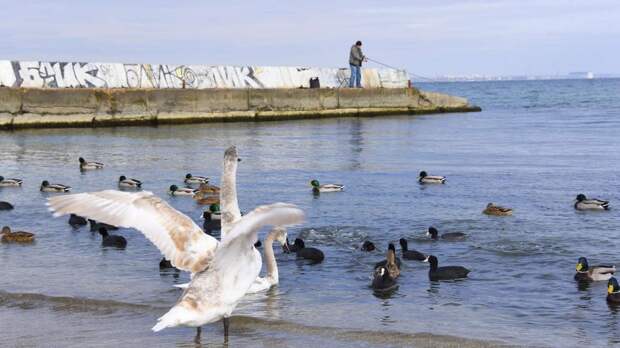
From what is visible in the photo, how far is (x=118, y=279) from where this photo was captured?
48.2 ft

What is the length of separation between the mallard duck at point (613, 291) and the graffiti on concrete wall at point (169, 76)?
37.4 m

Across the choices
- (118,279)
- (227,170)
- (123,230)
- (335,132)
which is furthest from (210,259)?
(335,132)

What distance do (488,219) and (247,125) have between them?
30180 mm

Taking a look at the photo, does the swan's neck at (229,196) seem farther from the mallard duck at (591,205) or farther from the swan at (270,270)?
the mallard duck at (591,205)

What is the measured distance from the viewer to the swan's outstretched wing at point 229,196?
32.0 ft

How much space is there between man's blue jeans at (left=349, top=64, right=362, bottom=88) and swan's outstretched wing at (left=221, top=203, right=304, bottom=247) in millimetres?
45892

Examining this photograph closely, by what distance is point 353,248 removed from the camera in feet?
58.1

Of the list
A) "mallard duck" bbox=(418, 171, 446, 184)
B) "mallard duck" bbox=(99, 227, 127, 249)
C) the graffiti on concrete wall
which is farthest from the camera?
the graffiti on concrete wall

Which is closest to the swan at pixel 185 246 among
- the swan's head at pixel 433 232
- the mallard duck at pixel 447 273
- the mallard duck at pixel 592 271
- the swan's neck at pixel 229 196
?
the swan's neck at pixel 229 196

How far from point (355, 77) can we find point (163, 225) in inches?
1844

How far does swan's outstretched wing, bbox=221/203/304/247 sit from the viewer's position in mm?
7527

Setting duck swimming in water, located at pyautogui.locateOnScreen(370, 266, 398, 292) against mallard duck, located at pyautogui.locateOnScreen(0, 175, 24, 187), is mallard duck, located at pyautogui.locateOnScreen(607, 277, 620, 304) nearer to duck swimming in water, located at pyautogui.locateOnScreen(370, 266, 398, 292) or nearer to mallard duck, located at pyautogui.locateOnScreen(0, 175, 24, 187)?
duck swimming in water, located at pyautogui.locateOnScreen(370, 266, 398, 292)

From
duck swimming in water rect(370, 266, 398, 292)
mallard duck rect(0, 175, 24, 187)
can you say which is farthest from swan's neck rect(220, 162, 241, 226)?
mallard duck rect(0, 175, 24, 187)

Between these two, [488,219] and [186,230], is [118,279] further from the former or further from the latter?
[488,219]
